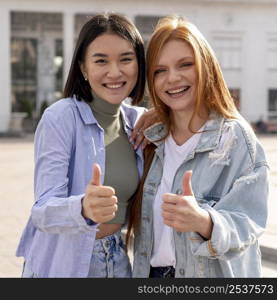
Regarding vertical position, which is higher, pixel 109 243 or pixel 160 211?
pixel 160 211

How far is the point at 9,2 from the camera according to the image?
119ft

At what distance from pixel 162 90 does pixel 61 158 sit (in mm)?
542

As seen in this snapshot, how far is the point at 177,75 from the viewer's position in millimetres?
2510

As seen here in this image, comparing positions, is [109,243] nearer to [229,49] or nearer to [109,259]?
[109,259]

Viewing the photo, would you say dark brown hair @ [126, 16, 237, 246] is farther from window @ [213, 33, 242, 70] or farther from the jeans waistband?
window @ [213, 33, 242, 70]

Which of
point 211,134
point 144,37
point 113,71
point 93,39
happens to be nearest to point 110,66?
point 113,71

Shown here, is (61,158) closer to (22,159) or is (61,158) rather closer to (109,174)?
(109,174)

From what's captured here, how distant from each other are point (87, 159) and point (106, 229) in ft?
1.11

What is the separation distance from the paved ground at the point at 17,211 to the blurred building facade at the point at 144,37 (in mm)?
18728

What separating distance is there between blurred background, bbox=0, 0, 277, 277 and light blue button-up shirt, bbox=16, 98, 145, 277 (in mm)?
31048

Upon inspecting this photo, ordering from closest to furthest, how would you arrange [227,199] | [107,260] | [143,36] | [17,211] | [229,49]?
[227,199], [107,260], [17,211], [229,49], [143,36]

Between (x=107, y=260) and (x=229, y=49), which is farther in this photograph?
(x=229, y=49)

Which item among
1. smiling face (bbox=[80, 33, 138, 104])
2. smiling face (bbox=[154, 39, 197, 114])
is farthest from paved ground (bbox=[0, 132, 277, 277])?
smiling face (bbox=[154, 39, 197, 114])
